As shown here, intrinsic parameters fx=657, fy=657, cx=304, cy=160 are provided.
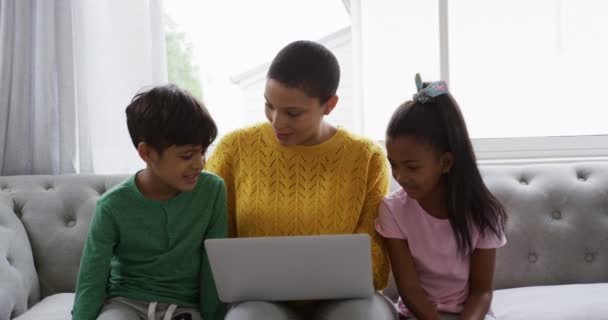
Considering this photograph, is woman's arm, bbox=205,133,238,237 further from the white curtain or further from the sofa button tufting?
the sofa button tufting

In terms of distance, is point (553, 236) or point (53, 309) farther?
point (553, 236)

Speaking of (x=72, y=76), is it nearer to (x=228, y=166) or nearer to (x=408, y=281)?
(x=228, y=166)

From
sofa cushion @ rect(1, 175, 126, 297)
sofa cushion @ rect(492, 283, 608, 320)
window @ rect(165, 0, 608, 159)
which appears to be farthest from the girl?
sofa cushion @ rect(1, 175, 126, 297)

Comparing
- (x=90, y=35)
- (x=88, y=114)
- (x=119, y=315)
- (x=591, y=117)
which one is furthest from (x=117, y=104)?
(x=591, y=117)

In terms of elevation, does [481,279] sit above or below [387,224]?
below

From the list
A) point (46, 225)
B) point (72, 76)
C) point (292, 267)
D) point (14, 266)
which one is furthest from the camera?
point (72, 76)

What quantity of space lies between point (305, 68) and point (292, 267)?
1.61ft

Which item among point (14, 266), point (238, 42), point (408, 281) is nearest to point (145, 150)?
point (14, 266)

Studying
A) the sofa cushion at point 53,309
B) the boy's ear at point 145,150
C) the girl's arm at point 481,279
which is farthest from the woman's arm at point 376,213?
the sofa cushion at point 53,309

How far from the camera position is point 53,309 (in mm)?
1796

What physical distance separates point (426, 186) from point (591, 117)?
1301 mm

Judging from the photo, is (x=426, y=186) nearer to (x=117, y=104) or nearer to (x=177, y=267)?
(x=177, y=267)

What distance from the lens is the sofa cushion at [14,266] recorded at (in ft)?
5.74

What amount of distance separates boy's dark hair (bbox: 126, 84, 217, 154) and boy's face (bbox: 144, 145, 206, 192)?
2 cm
